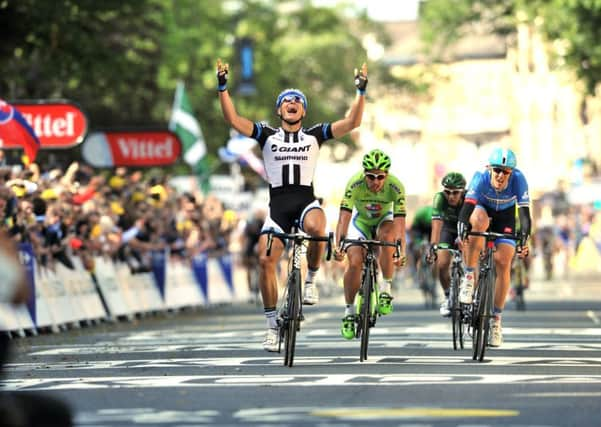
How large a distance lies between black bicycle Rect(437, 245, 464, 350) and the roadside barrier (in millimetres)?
4349

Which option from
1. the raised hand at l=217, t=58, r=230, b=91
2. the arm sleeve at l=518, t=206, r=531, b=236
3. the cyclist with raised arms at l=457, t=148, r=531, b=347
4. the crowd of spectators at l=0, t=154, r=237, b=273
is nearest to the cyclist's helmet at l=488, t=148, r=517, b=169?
the cyclist with raised arms at l=457, t=148, r=531, b=347

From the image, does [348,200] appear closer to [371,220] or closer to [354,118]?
[371,220]

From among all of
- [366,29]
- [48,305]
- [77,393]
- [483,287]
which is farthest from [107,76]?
[366,29]

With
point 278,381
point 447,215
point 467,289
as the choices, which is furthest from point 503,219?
point 278,381

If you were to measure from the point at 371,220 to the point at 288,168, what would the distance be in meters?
1.88

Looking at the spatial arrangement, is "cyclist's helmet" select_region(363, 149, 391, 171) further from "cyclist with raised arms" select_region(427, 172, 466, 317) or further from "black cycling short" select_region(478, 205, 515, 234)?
"cyclist with raised arms" select_region(427, 172, 466, 317)

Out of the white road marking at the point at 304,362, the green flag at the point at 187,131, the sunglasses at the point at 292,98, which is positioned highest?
the green flag at the point at 187,131

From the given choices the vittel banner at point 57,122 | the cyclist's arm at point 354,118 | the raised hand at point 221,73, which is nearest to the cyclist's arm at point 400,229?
the cyclist's arm at point 354,118

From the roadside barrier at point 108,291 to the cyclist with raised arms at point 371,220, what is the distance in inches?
151

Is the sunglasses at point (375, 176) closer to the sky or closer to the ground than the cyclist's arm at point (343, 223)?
closer to the sky

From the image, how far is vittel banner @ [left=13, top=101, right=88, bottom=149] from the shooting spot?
30203 millimetres

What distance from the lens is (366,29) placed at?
99.1 metres

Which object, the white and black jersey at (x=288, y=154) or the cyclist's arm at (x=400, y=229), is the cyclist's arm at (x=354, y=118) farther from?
the cyclist's arm at (x=400, y=229)

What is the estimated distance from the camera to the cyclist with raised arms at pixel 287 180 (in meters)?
17.0
